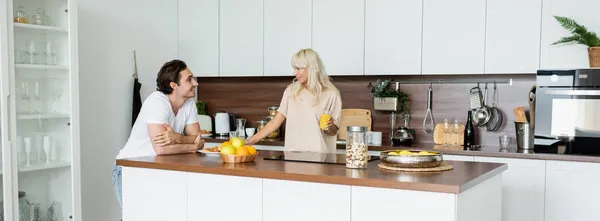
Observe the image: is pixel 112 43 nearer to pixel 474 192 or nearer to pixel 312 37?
pixel 312 37

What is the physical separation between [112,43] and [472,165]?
304 centimetres

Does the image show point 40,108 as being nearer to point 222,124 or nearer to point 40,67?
point 40,67

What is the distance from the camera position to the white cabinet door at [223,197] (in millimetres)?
2553

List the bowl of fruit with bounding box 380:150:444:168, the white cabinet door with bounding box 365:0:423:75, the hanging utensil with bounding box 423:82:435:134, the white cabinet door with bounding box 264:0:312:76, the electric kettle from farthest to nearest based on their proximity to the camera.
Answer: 1. the electric kettle
2. the white cabinet door with bounding box 264:0:312:76
3. the hanging utensil with bounding box 423:82:435:134
4. the white cabinet door with bounding box 365:0:423:75
5. the bowl of fruit with bounding box 380:150:444:168

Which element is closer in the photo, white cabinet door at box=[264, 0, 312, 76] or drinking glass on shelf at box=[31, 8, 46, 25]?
drinking glass on shelf at box=[31, 8, 46, 25]

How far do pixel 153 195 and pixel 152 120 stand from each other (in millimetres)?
414

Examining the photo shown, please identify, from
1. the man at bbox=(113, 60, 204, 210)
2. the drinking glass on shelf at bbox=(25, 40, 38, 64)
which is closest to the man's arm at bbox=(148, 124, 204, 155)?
the man at bbox=(113, 60, 204, 210)

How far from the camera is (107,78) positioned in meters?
4.50

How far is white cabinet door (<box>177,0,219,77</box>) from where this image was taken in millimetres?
5115

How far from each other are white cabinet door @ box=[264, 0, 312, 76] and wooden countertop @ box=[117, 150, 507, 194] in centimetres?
190

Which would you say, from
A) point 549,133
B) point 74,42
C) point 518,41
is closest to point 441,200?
point 549,133

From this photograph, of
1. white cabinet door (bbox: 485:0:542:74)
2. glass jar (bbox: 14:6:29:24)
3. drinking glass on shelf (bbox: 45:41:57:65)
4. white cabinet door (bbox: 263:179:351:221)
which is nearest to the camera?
white cabinet door (bbox: 263:179:351:221)

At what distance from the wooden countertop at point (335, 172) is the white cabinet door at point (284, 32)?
6.25 feet

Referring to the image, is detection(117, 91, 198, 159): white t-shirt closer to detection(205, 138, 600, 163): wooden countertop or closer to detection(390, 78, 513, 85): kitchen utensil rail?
detection(205, 138, 600, 163): wooden countertop
